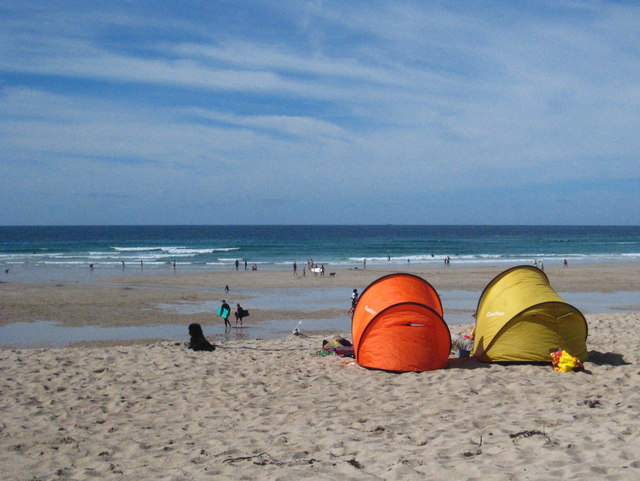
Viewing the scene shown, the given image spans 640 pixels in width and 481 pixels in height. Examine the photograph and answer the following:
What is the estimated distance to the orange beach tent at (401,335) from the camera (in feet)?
34.0

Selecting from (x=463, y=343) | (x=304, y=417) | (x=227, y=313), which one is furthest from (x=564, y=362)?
(x=227, y=313)

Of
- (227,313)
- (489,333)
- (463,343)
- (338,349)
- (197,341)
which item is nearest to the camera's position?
(489,333)

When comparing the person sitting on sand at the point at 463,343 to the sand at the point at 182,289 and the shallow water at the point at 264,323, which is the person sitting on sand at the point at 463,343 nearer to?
the shallow water at the point at 264,323

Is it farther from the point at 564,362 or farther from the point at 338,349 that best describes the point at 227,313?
the point at 564,362

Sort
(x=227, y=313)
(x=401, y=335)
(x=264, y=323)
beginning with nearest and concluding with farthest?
1. (x=401, y=335)
2. (x=227, y=313)
3. (x=264, y=323)

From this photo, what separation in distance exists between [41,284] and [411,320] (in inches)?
1172

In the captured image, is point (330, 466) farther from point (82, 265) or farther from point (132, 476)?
point (82, 265)

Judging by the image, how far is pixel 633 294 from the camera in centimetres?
2903

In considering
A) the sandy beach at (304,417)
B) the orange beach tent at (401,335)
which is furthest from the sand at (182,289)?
the orange beach tent at (401,335)

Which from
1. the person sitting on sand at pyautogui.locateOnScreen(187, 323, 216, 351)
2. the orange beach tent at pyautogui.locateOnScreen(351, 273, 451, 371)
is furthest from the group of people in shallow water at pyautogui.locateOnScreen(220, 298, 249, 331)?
the orange beach tent at pyautogui.locateOnScreen(351, 273, 451, 371)

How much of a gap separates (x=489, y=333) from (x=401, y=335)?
69.7 inches

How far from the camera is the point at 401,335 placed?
34.5 feet

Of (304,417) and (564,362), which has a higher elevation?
(564,362)

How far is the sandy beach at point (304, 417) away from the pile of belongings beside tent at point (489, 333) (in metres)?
0.31
